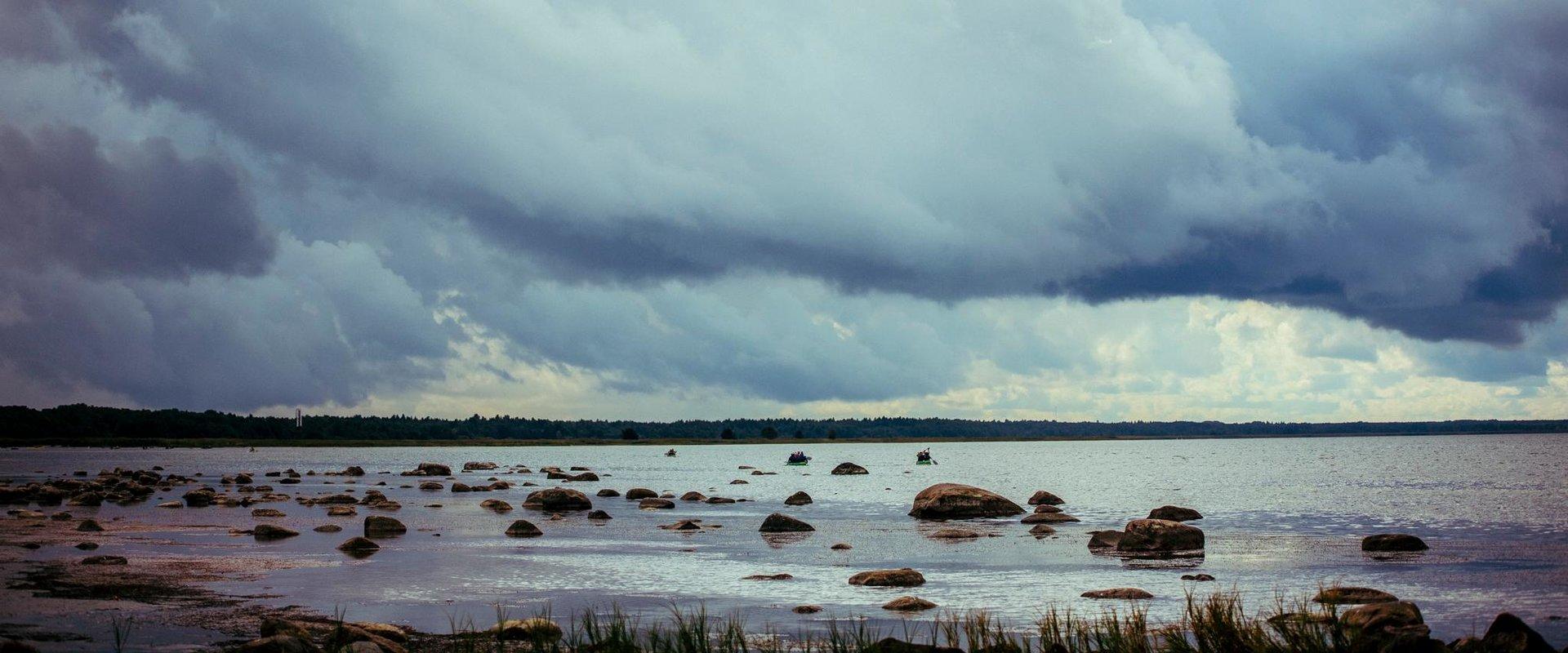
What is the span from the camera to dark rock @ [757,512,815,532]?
48.8 metres

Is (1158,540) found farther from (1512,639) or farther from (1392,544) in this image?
(1512,639)

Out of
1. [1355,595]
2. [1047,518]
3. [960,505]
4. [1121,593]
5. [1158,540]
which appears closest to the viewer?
[1355,595]

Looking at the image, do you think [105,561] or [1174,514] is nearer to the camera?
[105,561]

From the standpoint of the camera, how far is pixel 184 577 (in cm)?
3012

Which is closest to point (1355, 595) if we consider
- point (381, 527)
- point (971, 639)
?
point (971, 639)

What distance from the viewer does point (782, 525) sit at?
4912cm

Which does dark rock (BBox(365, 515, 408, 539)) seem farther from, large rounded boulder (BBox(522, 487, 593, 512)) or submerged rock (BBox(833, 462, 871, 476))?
submerged rock (BBox(833, 462, 871, 476))

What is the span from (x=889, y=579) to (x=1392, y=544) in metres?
21.6

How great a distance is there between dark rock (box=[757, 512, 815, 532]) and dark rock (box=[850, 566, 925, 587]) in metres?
18.6

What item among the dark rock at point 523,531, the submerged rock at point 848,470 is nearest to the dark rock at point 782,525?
the dark rock at point 523,531

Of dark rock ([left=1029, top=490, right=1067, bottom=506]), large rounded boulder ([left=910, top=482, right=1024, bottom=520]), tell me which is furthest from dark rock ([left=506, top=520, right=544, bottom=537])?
dark rock ([left=1029, top=490, right=1067, bottom=506])

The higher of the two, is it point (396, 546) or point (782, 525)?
point (782, 525)

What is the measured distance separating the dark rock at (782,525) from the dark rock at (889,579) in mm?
18576

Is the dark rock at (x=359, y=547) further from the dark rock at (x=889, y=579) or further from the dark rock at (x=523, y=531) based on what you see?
the dark rock at (x=889, y=579)
